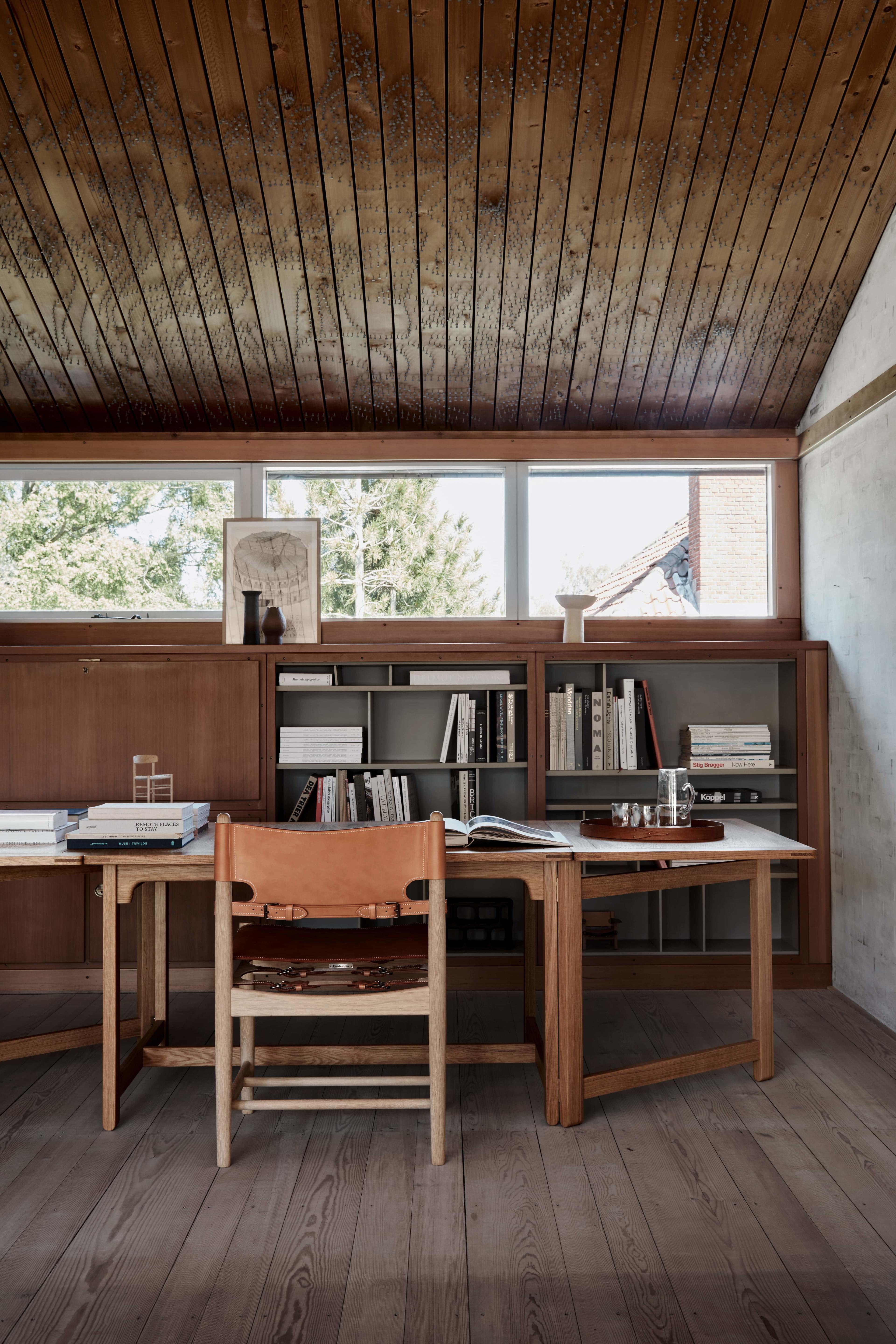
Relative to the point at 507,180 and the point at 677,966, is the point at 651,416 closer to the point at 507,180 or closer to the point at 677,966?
the point at 507,180

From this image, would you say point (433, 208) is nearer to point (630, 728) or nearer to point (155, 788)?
point (630, 728)

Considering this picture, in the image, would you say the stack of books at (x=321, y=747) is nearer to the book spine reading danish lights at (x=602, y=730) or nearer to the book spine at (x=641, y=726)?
the book spine reading danish lights at (x=602, y=730)

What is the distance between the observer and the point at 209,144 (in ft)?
10.3

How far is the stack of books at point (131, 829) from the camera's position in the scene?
2.71 meters

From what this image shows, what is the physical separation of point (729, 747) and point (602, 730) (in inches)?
21.6

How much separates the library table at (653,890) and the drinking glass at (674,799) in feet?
0.43

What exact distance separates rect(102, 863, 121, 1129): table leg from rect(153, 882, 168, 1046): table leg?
47 centimetres

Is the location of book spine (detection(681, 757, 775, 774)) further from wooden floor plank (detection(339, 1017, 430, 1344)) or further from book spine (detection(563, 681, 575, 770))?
wooden floor plank (detection(339, 1017, 430, 1344))

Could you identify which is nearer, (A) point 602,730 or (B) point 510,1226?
(B) point 510,1226

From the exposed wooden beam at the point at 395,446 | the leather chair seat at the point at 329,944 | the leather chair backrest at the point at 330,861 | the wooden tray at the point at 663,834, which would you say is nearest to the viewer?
the leather chair backrest at the point at 330,861

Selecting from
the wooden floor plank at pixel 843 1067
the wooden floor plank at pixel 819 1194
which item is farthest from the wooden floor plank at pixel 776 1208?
the wooden floor plank at pixel 843 1067

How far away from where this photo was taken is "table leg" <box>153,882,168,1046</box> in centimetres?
314

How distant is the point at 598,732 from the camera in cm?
385

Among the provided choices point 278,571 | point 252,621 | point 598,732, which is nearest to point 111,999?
point 252,621
